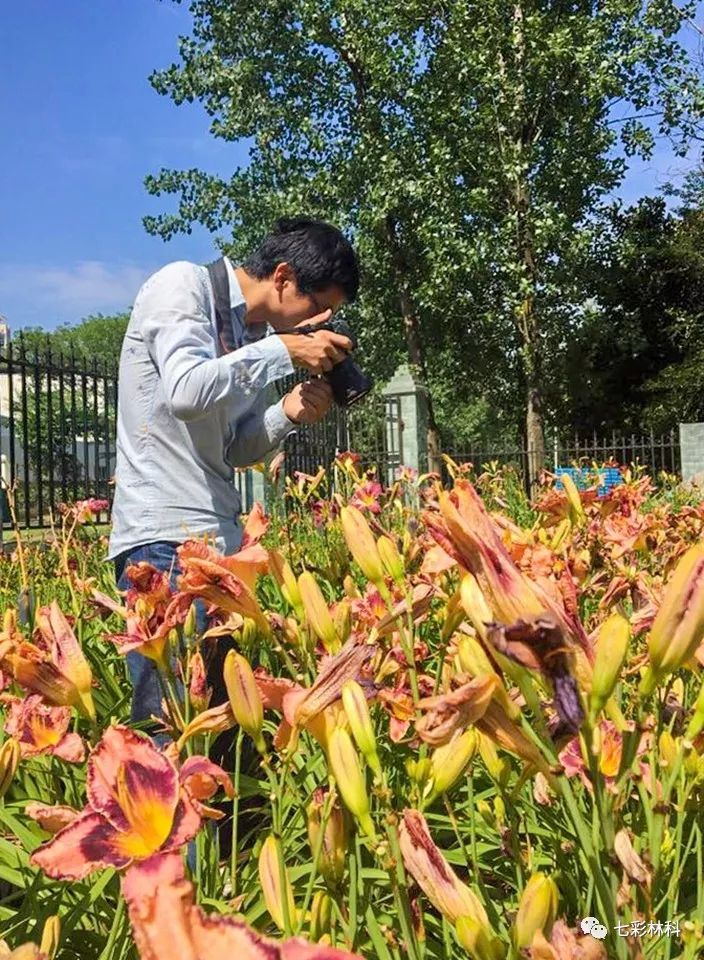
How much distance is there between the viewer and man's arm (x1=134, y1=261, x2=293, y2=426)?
1541mm

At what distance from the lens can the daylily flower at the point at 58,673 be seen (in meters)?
0.83

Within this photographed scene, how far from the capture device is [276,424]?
1.90 meters

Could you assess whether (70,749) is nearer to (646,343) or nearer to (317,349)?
(317,349)

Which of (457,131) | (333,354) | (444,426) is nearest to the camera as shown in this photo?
(333,354)

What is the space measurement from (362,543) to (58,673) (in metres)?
0.31

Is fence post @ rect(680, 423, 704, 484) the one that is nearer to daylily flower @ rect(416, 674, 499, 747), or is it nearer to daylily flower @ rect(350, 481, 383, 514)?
daylily flower @ rect(350, 481, 383, 514)

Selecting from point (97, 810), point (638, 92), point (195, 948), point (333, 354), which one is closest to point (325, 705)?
point (97, 810)

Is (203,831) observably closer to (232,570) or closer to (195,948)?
(232,570)

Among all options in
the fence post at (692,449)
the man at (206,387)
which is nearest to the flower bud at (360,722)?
the man at (206,387)

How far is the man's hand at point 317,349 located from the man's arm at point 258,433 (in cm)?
16

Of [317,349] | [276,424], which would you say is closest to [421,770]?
[317,349]

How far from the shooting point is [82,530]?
3.53 meters

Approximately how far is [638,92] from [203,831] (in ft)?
49.4

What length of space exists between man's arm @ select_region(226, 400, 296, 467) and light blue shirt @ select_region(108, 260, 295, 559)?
0.26 ft
